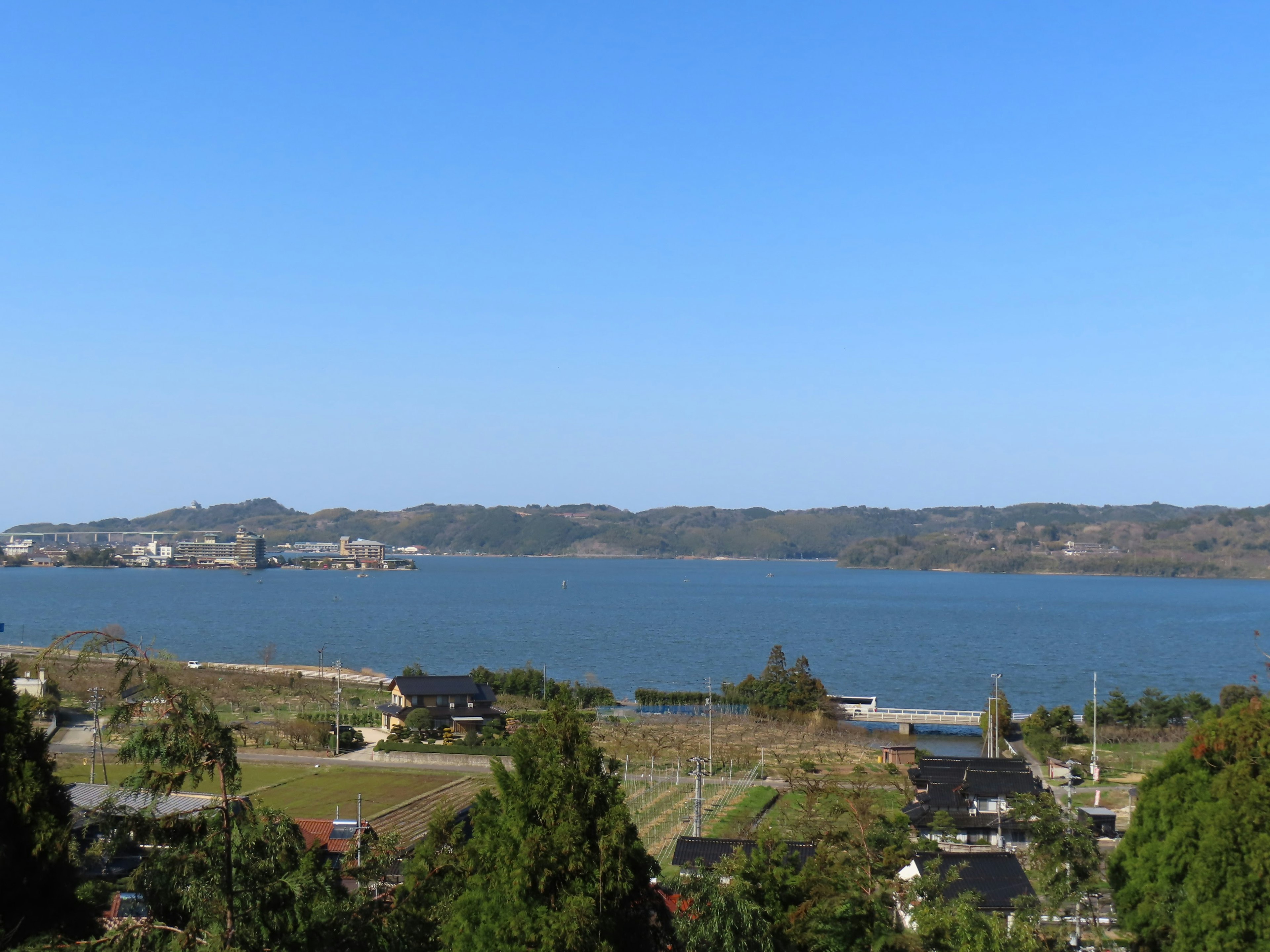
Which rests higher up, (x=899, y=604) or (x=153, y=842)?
(x=153, y=842)

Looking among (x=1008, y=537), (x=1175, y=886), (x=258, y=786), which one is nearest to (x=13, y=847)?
(x=1175, y=886)

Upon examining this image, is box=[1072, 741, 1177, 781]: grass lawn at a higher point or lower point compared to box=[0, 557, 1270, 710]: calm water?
higher

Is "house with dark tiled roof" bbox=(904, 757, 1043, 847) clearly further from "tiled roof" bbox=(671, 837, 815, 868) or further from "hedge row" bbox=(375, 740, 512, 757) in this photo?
"hedge row" bbox=(375, 740, 512, 757)

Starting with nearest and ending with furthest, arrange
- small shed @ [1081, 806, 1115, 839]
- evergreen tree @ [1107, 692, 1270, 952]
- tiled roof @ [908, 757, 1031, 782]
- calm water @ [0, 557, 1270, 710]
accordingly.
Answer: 1. evergreen tree @ [1107, 692, 1270, 952]
2. small shed @ [1081, 806, 1115, 839]
3. tiled roof @ [908, 757, 1031, 782]
4. calm water @ [0, 557, 1270, 710]

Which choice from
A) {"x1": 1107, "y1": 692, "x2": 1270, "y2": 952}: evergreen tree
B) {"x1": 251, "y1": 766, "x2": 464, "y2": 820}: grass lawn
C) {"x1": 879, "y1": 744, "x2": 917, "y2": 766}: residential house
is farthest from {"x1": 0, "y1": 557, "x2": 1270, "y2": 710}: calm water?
{"x1": 1107, "y1": 692, "x2": 1270, "y2": 952}: evergreen tree

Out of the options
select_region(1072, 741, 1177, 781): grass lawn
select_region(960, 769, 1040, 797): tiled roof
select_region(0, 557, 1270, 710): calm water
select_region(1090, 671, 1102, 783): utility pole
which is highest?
select_region(960, 769, 1040, 797): tiled roof

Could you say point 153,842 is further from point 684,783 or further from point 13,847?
point 684,783
